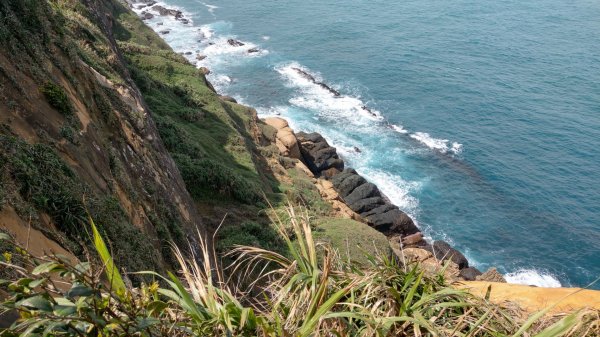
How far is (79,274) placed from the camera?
3451 millimetres

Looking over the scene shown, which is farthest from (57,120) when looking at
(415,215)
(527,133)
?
(527,133)

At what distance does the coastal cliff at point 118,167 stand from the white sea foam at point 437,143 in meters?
16.0

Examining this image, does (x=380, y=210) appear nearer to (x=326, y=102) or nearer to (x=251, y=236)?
(x=251, y=236)

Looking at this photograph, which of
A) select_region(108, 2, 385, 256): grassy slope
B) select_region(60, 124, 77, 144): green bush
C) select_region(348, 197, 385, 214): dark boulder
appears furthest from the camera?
select_region(348, 197, 385, 214): dark boulder

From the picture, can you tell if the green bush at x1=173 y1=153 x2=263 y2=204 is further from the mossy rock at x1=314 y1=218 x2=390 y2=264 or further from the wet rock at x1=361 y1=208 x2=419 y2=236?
the wet rock at x1=361 y1=208 x2=419 y2=236

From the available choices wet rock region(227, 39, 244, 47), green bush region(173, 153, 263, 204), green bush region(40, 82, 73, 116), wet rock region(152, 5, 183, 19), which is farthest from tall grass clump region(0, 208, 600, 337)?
wet rock region(152, 5, 183, 19)

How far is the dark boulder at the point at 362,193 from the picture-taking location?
41672mm

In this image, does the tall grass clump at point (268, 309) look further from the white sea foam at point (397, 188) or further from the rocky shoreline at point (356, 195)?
the white sea foam at point (397, 188)

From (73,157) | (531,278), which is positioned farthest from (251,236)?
(531,278)

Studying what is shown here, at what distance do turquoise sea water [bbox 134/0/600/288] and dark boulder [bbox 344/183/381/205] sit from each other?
12.3 feet

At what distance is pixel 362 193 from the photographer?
42.2 m

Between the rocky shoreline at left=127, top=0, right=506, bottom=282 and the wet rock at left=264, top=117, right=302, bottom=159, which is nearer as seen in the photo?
the rocky shoreline at left=127, top=0, right=506, bottom=282

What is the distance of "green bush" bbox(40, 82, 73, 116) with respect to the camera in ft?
38.1

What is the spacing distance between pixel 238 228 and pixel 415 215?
85.6 feet
